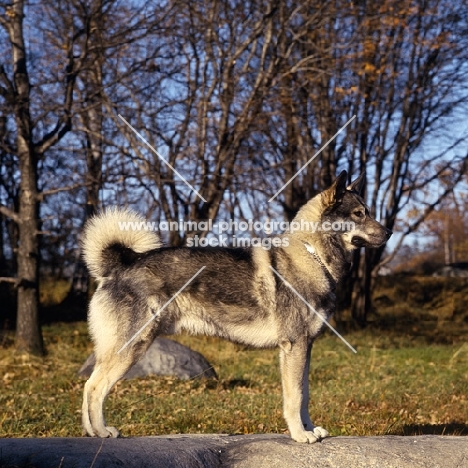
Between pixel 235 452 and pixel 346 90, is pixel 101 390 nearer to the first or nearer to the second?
pixel 235 452

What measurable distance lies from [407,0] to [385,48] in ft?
4.34

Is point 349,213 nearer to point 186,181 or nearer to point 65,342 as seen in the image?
point 186,181

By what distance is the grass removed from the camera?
22.8 feet

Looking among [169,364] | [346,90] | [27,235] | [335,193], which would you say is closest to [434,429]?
[335,193]

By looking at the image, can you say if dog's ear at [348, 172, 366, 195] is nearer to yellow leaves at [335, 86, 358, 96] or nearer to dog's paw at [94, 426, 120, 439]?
dog's paw at [94, 426, 120, 439]

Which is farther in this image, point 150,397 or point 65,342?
point 65,342

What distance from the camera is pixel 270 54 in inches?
599

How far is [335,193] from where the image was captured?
572 cm

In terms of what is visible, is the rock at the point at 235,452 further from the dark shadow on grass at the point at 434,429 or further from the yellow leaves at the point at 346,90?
the yellow leaves at the point at 346,90

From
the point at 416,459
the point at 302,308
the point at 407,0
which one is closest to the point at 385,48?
the point at 407,0

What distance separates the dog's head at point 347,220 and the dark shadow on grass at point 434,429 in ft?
7.33

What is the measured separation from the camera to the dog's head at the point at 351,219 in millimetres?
5750

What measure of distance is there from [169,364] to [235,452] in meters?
5.66

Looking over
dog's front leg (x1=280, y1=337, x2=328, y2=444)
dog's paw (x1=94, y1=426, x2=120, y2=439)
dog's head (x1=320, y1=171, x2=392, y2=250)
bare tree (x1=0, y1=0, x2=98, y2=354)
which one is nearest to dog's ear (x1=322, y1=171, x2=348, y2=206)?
dog's head (x1=320, y1=171, x2=392, y2=250)
